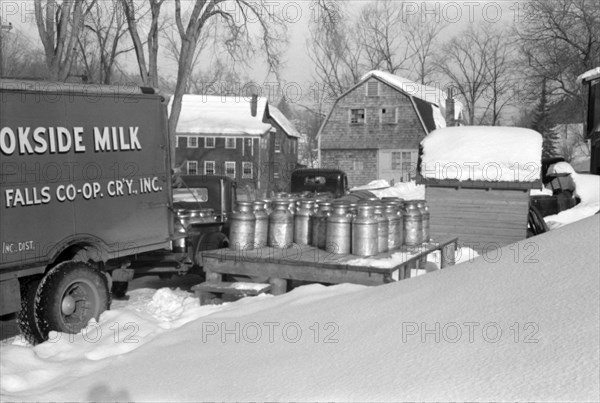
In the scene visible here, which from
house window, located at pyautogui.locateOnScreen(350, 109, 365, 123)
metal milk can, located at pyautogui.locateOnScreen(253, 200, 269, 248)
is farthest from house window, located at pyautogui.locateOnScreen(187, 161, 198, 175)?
metal milk can, located at pyautogui.locateOnScreen(253, 200, 269, 248)

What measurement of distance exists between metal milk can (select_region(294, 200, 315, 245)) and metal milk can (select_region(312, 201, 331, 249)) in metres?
0.12

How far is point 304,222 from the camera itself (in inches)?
328

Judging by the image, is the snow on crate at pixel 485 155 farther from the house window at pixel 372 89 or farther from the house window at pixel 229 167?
the house window at pixel 229 167

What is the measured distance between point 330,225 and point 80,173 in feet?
9.54

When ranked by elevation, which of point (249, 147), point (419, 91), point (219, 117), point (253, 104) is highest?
point (419, 91)

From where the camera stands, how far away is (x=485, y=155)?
41.4 feet

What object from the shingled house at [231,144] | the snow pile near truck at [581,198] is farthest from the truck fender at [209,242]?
the shingled house at [231,144]

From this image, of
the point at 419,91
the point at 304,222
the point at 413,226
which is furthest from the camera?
the point at 419,91

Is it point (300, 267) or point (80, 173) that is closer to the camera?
point (80, 173)

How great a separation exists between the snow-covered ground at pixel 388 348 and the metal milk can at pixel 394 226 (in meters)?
1.99

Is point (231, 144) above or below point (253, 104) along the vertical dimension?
below

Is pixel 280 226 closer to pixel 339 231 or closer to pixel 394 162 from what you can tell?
pixel 339 231

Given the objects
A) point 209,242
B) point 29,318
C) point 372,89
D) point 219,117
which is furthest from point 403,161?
point 29,318

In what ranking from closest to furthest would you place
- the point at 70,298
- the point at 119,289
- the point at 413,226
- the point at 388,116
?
1. the point at 70,298
2. the point at 413,226
3. the point at 119,289
4. the point at 388,116
